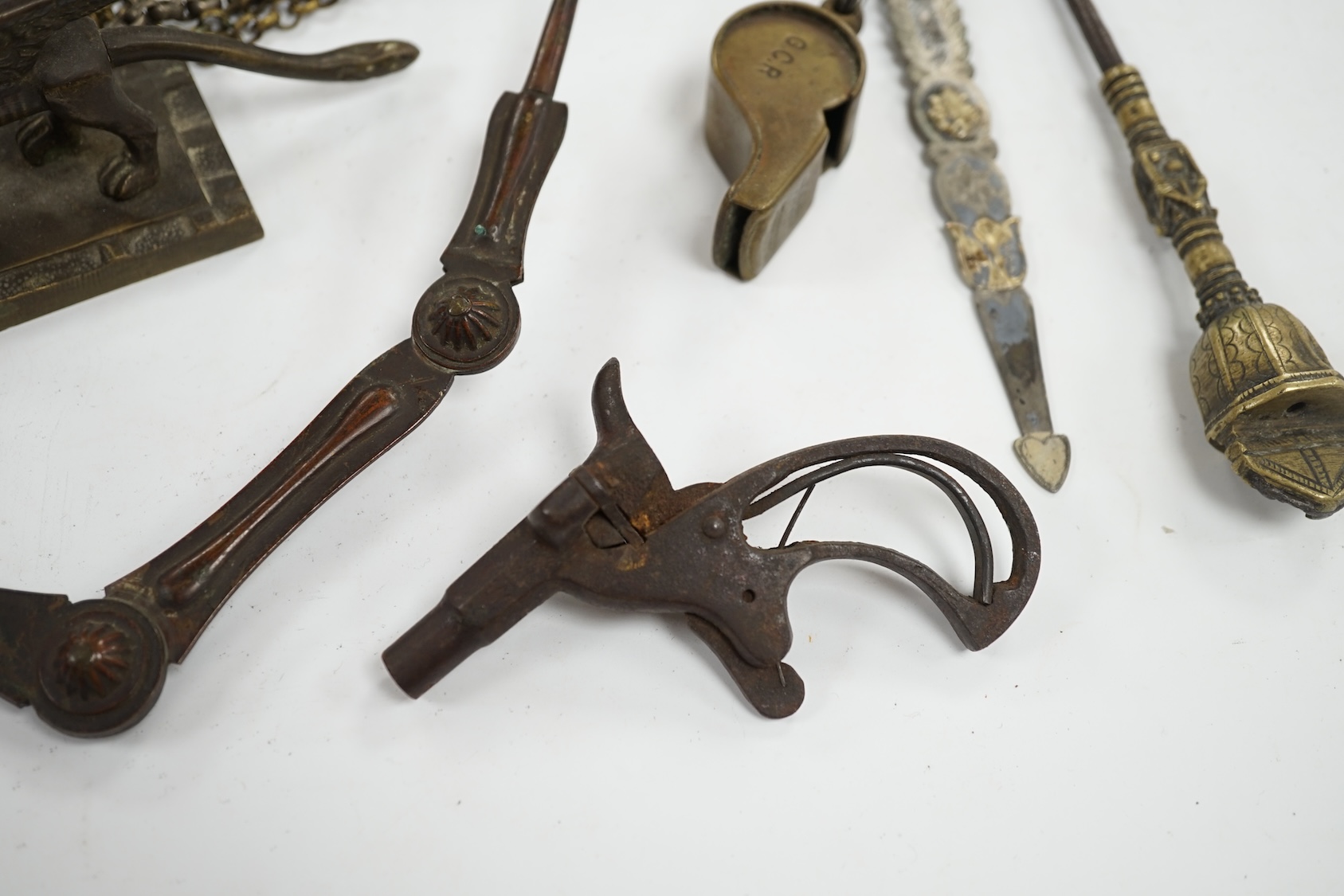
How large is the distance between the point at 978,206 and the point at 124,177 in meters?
1.19

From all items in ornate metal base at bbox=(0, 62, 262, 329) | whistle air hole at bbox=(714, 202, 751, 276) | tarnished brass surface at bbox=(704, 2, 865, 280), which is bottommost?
ornate metal base at bbox=(0, 62, 262, 329)

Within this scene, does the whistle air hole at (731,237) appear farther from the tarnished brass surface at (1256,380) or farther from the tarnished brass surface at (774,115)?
the tarnished brass surface at (1256,380)

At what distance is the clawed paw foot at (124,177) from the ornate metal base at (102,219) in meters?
0.02

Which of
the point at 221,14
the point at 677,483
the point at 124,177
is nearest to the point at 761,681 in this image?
the point at 677,483

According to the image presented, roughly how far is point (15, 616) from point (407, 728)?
428mm

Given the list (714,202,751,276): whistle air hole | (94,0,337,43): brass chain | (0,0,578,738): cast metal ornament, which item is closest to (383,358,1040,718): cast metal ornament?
(0,0,578,738): cast metal ornament

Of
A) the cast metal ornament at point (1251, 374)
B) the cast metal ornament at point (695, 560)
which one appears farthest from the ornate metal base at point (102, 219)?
the cast metal ornament at point (1251, 374)

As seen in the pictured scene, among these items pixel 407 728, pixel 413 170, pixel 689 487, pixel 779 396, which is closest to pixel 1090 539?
pixel 779 396

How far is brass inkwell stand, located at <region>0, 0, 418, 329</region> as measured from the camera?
1342mm

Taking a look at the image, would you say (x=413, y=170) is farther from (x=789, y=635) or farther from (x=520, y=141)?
(x=789, y=635)

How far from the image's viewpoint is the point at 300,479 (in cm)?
126

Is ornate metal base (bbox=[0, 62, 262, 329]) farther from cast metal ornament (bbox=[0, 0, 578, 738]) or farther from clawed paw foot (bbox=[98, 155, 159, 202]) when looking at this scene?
cast metal ornament (bbox=[0, 0, 578, 738])

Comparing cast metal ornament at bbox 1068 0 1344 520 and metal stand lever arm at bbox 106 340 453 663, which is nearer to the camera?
metal stand lever arm at bbox 106 340 453 663

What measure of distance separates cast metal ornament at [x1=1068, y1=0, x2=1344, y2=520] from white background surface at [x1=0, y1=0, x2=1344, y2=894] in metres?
0.10
